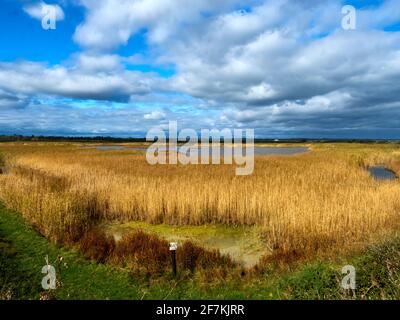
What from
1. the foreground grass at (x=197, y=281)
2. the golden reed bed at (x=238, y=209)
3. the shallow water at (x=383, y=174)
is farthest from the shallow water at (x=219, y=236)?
the shallow water at (x=383, y=174)

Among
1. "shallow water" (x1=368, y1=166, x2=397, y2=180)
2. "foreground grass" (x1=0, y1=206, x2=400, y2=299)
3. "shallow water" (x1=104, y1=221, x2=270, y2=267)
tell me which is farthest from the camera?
"shallow water" (x1=368, y1=166, x2=397, y2=180)

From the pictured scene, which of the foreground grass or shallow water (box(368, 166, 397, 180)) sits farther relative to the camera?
shallow water (box(368, 166, 397, 180))

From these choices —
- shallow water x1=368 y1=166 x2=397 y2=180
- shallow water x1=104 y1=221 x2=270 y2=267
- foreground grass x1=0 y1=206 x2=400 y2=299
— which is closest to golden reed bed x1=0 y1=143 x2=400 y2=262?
shallow water x1=104 y1=221 x2=270 y2=267

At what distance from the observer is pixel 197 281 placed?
7785mm

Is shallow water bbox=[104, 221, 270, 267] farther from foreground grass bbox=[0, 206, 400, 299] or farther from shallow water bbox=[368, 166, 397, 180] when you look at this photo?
shallow water bbox=[368, 166, 397, 180]

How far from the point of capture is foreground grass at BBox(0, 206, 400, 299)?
5930 mm

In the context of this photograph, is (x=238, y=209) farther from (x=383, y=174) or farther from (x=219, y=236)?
(x=383, y=174)

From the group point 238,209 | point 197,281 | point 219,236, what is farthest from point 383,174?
point 197,281

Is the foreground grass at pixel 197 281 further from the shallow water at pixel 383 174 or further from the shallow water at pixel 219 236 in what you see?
the shallow water at pixel 383 174

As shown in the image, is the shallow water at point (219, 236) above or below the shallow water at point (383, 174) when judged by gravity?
below

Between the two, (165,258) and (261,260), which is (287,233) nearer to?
(261,260)

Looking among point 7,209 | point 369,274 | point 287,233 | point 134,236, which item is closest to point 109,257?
point 134,236

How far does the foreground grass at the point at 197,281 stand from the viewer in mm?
5930
